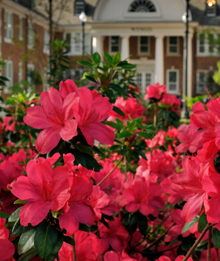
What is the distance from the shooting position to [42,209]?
38.9 inches

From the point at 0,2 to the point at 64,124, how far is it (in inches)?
822

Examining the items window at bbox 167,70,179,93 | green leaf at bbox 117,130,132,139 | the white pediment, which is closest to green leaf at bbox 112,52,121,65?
green leaf at bbox 117,130,132,139

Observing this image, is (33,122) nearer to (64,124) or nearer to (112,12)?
(64,124)

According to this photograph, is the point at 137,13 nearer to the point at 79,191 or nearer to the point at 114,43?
the point at 114,43

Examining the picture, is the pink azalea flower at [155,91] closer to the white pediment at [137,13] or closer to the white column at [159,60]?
the white column at [159,60]

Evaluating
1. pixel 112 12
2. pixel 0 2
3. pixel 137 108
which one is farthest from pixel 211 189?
pixel 112 12

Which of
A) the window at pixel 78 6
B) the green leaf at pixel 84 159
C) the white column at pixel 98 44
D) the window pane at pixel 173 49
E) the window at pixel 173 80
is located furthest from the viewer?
the window at pixel 78 6

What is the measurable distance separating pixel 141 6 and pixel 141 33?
6.77 ft

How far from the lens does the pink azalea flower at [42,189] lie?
987 mm

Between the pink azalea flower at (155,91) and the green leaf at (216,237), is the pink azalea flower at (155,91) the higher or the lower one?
the higher one

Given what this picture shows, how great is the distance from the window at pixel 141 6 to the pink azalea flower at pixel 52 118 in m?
25.5

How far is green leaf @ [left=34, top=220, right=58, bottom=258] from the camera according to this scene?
959mm

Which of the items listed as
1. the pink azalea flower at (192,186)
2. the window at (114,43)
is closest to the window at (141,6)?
the window at (114,43)

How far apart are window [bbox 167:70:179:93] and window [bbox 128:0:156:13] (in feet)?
15.0
